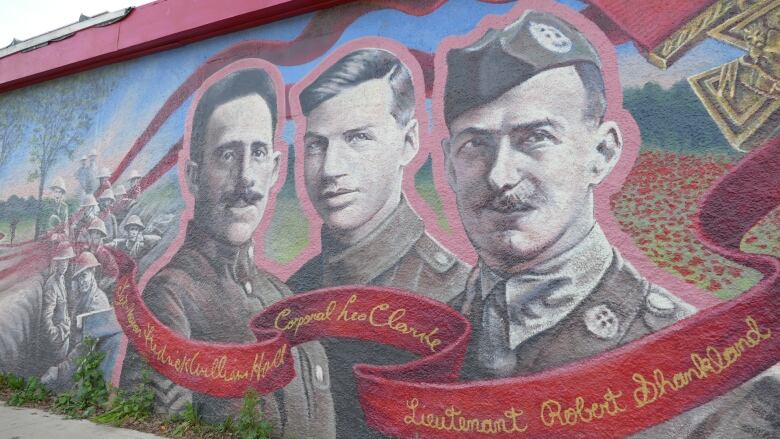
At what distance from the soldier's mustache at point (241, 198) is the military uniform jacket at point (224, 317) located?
1.21 feet

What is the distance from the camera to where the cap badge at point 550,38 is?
11.7 ft

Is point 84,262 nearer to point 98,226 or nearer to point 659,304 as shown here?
point 98,226

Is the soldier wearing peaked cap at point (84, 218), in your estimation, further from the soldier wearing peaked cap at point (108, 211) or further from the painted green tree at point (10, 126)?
the painted green tree at point (10, 126)

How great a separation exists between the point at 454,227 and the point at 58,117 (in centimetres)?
535

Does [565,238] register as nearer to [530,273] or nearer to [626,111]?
[530,273]

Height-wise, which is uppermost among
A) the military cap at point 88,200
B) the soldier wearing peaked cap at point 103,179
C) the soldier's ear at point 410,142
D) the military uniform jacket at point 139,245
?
the soldier wearing peaked cap at point 103,179

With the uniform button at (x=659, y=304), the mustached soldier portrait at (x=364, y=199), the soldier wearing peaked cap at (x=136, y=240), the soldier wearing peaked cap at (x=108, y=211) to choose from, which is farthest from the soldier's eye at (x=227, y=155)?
the uniform button at (x=659, y=304)

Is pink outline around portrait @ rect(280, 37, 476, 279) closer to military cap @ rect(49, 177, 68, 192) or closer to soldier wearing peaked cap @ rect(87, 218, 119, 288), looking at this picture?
soldier wearing peaked cap @ rect(87, 218, 119, 288)

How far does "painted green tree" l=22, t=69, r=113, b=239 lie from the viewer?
621 cm

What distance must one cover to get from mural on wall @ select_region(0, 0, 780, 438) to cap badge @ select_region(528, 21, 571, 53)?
0.04 m

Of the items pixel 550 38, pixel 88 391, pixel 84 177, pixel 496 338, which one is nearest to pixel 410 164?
pixel 550 38

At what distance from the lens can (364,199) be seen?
4172 millimetres

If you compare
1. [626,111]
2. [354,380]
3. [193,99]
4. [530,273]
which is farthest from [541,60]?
[193,99]

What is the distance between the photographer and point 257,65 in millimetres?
4938
